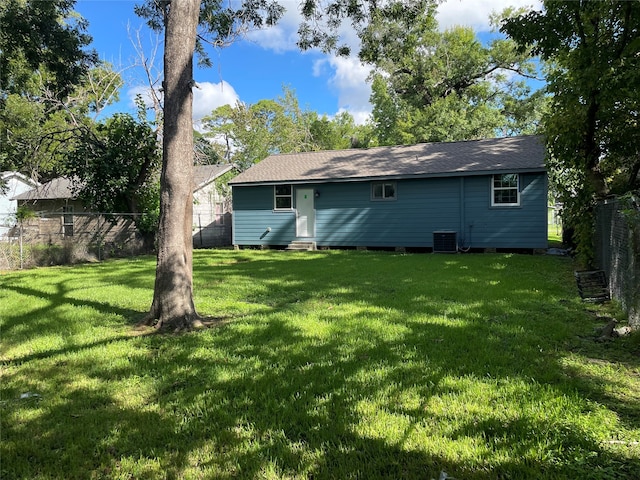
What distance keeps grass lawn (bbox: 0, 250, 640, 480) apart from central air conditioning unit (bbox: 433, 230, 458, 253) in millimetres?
7487

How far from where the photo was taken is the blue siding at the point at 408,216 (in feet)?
43.4

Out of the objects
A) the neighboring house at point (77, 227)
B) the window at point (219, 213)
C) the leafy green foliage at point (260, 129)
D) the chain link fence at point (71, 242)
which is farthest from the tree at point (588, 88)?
the leafy green foliage at point (260, 129)

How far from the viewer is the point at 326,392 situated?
10.3ft

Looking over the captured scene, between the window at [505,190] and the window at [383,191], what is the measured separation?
3.37m

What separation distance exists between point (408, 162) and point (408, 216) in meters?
2.21

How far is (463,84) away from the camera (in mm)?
29812

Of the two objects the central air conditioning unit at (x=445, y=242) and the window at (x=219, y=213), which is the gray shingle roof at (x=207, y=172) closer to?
the window at (x=219, y=213)

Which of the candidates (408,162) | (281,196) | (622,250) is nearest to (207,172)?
(281,196)

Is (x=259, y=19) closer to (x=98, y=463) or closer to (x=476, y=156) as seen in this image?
(x=476, y=156)

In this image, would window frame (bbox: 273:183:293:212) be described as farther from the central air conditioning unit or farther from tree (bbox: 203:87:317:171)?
tree (bbox: 203:87:317:171)

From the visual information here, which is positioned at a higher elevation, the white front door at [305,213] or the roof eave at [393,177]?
the roof eave at [393,177]

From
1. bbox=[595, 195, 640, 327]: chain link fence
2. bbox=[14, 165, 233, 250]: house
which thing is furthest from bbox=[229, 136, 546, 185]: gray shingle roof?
bbox=[595, 195, 640, 327]: chain link fence

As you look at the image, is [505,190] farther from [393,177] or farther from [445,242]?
[393,177]

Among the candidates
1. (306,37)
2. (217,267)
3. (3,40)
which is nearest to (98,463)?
(217,267)
